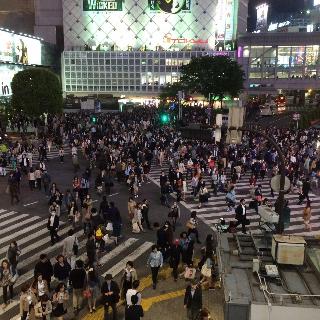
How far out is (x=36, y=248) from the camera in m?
15.2

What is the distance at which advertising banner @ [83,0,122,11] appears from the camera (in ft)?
313

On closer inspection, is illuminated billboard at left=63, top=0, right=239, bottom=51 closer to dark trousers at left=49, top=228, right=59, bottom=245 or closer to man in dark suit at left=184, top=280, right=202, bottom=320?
dark trousers at left=49, top=228, right=59, bottom=245

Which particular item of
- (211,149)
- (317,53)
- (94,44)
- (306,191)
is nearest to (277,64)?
(317,53)

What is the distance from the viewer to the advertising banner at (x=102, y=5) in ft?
313

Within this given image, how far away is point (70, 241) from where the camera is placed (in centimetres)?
1265

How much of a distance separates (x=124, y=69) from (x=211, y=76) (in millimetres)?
28804

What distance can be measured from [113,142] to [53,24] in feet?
255

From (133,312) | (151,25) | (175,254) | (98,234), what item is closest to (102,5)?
(151,25)

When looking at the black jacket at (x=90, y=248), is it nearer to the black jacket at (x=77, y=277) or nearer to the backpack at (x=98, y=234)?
the black jacket at (x=77, y=277)

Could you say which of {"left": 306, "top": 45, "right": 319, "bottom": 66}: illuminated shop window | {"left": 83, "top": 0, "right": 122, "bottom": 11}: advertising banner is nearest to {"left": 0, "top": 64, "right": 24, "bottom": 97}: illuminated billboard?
{"left": 83, "top": 0, "right": 122, "bottom": 11}: advertising banner

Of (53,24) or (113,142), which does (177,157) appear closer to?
(113,142)

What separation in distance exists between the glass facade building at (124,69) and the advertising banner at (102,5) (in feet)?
48.3

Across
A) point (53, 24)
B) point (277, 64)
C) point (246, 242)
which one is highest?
point (53, 24)

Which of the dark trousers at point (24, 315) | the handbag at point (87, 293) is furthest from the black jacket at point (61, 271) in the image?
the dark trousers at point (24, 315)
